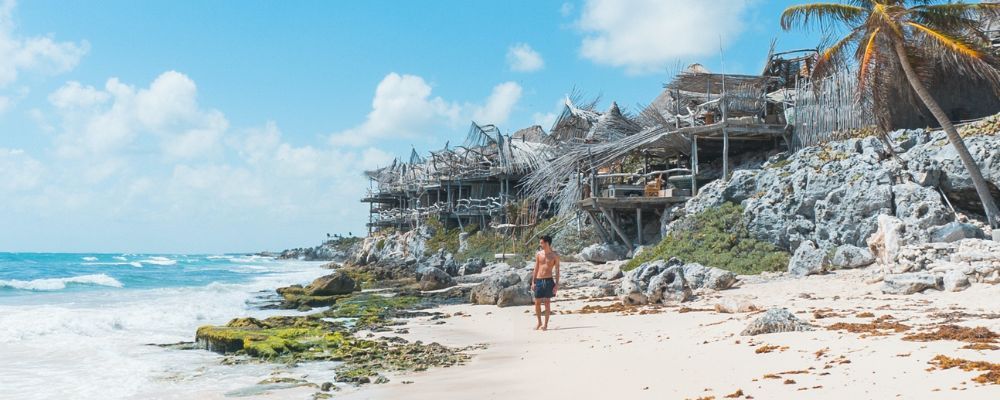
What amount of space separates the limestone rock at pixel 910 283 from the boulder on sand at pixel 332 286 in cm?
1532

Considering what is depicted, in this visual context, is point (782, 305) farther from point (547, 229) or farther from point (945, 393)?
point (547, 229)

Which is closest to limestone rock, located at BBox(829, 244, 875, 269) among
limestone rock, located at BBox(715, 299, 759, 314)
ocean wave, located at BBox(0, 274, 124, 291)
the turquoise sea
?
limestone rock, located at BBox(715, 299, 759, 314)

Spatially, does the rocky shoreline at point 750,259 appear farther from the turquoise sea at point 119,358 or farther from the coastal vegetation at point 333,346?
the turquoise sea at point 119,358

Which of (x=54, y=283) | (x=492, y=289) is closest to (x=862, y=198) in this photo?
Answer: (x=492, y=289)

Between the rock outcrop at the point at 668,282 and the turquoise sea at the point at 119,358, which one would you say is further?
the rock outcrop at the point at 668,282

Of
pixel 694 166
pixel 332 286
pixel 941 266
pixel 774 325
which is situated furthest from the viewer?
pixel 694 166

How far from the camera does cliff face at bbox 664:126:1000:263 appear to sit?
1471 cm

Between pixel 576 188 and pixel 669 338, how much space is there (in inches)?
628

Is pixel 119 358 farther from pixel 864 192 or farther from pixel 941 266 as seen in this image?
pixel 864 192

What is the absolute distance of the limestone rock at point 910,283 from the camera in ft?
33.7

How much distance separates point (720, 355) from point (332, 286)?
16288mm

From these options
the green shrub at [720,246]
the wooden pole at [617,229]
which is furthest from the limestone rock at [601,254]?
the green shrub at [720,246]

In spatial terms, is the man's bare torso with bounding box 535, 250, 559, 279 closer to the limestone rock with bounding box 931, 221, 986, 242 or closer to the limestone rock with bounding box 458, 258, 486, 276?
the limestone rock with bounding box 931, 221, 986, 242

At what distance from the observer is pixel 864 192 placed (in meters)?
16.0
